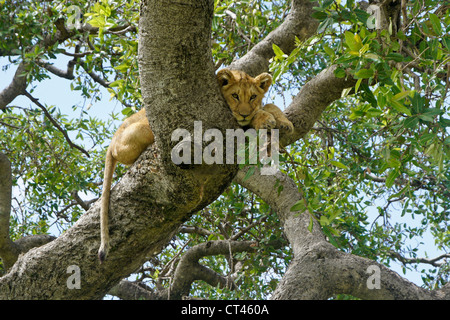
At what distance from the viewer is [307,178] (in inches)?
114

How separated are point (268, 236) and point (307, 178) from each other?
90.7 inches

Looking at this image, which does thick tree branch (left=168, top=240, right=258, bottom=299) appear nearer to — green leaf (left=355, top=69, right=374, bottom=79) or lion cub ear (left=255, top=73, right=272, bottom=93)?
lion cub ear (left=255, top=73, right=272, bottom=93)

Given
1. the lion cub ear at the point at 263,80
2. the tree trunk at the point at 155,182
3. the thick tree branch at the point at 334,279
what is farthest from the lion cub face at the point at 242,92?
the thick tree branch at the point at 334,279

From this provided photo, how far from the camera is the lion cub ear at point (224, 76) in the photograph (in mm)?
3133

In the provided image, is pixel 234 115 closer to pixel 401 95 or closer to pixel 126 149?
pixel 126 149

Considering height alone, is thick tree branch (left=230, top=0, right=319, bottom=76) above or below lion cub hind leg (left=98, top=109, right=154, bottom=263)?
above

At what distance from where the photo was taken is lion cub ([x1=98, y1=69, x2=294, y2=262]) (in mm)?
2838

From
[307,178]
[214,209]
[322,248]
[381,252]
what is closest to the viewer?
[307,178]

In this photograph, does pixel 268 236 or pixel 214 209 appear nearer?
pixel 268 236

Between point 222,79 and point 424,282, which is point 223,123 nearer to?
point 222,79

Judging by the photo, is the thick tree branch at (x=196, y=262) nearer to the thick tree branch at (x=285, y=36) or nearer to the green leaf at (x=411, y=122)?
the thick tree branch at (x=285, y=36)

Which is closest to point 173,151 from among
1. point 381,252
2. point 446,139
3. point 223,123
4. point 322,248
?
point 223,123

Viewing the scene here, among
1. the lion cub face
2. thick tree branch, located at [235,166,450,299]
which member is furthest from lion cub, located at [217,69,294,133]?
thick tree branch, located at [235,166,450,299]

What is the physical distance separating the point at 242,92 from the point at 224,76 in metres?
0.16
